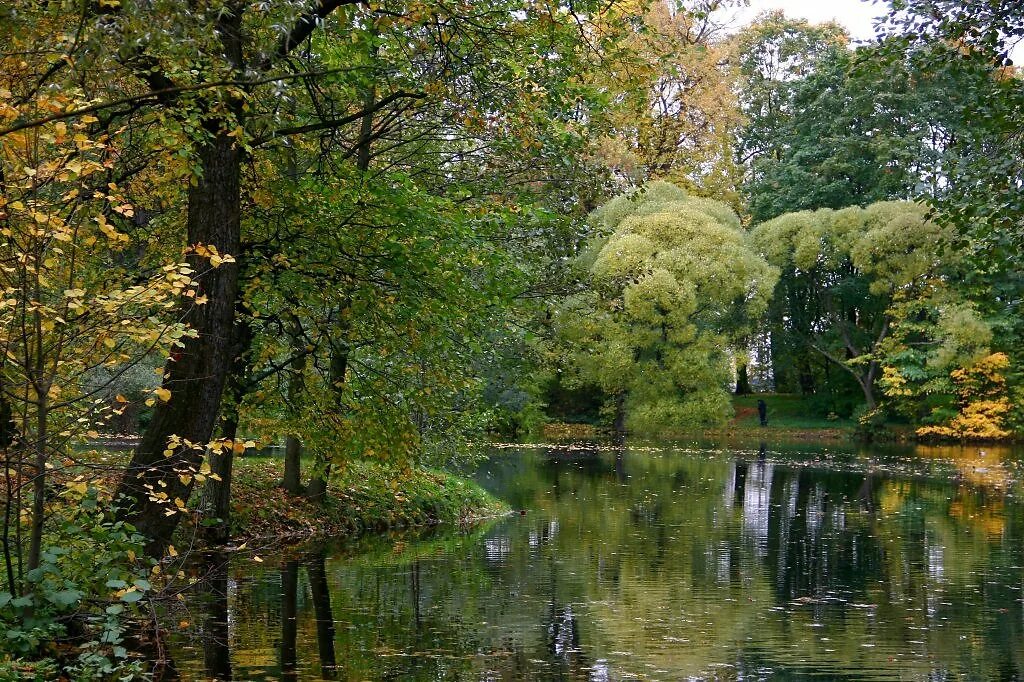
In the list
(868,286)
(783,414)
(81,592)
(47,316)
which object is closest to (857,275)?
(868,286)

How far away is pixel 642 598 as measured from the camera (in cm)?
1345

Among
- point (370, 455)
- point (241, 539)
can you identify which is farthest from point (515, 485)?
point (370, 455)

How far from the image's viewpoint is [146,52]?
8406 mm

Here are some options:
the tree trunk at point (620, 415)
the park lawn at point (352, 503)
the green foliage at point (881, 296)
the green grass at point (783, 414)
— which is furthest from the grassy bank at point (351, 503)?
the green grass at point (783, 414)

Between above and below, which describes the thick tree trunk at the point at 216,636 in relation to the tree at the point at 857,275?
below

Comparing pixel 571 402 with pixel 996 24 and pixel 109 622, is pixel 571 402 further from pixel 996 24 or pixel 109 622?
pixel 109 622

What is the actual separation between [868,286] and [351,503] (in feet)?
127

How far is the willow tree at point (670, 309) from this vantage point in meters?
46.0

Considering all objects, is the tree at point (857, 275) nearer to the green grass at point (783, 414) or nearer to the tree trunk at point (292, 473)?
the green grass at point (783, 414)

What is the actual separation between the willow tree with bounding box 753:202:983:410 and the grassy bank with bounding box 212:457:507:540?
31.8m

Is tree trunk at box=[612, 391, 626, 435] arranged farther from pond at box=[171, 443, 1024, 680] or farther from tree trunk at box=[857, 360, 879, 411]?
pond at box=[171, 443, 1024, 680]

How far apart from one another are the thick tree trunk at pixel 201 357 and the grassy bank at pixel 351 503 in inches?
244

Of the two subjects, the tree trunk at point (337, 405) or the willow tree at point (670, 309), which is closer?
the tree trunk at point (337, 405)

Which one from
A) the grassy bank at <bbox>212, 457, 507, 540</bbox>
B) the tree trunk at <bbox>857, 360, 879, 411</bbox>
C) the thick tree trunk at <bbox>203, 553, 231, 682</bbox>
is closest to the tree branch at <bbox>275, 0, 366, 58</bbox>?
the thick tree trunk at <bbox>203, 553, 231, 682</bbox>
